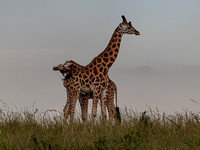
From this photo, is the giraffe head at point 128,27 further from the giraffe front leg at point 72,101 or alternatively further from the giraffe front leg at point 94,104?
the giraffe front leg at point 72,101

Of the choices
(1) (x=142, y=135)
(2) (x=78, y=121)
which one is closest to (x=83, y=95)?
(2) (x=78, y=121)

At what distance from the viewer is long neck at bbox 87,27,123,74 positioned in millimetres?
11648

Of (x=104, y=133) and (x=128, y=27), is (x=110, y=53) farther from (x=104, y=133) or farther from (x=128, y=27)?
(x=104, y=133)

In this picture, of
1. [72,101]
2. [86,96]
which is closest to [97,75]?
[86,96]

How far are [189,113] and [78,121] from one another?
112 inches

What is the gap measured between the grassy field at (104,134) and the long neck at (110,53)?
2.20 metres

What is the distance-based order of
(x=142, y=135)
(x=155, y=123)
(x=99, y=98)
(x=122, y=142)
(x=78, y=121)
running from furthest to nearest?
(x=99, y=98), (x=78, y=121), (x=155, y=123), (x=142, y=135), (x=122, y=142)

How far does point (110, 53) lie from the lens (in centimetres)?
1191

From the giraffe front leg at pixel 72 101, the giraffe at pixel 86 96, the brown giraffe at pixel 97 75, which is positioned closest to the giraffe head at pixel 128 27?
the brown giraffe at pixel 97 75

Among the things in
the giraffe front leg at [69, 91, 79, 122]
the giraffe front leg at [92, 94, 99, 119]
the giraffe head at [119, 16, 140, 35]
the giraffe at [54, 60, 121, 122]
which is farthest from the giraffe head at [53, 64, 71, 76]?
the giraffe head at [119, 16, 140, 35]

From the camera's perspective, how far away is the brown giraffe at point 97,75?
10.8 m

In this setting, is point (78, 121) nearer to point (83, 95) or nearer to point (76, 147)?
point (83, 95)

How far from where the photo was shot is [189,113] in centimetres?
931

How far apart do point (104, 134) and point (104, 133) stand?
117 millimetres
